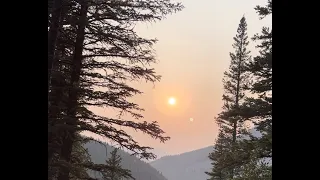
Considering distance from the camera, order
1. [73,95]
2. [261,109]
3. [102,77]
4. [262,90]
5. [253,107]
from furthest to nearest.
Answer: [253,107] < [261,109] < [262,90] < [102,77] < [73,95]

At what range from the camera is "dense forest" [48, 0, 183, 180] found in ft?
21.4

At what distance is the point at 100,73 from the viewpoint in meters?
7.23

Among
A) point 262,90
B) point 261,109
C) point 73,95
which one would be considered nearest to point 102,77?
point 73,95

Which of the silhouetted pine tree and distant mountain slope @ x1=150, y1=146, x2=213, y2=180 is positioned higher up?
distant mountain slope @ x1=150, y1=146, x2=213, y2=180

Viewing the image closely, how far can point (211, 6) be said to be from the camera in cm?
963

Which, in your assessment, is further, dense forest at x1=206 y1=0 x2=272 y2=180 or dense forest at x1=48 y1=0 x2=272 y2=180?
dense forest at x1=206 y1=0 x2=272 y2=180

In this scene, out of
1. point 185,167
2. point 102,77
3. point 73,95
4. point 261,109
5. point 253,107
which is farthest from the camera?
point 185,167

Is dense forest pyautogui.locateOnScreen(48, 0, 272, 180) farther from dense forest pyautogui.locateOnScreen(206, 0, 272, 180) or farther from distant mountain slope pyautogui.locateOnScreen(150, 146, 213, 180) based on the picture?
distant mountain slope pyautogui.locateOnScreen(150, 146, 213, 180)

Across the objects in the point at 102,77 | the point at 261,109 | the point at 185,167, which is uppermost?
the point at 185,167

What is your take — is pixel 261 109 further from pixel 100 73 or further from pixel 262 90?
pixel 100 73

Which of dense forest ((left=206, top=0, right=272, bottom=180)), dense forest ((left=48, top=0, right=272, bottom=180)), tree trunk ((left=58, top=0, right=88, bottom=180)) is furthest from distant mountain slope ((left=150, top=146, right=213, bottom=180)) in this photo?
tree trunk ((left=58, top=0, right=88, bottom=180))
